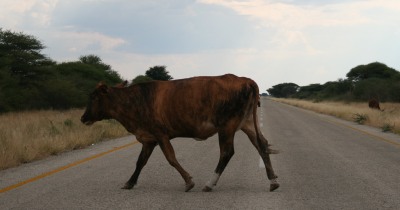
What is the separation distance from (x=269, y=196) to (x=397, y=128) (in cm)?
1583

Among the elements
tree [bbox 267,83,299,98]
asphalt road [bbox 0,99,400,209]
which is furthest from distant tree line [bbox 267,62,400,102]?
tree [bbox 267,83,299,98]

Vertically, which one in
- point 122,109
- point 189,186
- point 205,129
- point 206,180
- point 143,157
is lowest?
point 206,180

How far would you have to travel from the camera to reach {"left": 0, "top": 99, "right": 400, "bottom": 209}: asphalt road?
656 centimetres

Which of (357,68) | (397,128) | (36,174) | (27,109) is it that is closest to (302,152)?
(36,174)

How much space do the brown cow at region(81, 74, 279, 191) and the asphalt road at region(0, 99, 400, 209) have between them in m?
0.49

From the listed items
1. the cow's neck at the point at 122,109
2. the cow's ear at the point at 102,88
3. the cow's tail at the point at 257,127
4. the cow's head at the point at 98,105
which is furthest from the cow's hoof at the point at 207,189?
the cow's ear at the point at 102,88

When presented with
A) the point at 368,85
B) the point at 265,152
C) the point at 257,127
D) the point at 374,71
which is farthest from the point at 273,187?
the point at 374,71

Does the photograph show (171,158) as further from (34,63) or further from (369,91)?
(369,91)

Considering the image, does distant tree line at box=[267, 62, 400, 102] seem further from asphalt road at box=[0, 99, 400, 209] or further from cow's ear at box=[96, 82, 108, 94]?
cow's ear at box=[96, 82, 108, 94]

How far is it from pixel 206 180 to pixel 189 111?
170cm

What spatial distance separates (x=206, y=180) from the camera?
836 cm

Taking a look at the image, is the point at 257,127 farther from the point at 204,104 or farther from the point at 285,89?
the point at 285,89

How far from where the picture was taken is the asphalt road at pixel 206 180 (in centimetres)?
656

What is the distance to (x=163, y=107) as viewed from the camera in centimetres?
735
